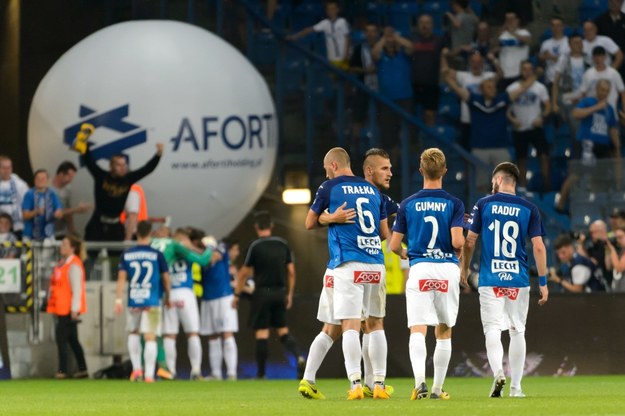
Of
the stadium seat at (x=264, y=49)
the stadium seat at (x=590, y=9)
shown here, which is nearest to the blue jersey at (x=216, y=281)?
the stadium seat at (x=264, y=49)

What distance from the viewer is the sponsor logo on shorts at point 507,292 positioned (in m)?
13.0

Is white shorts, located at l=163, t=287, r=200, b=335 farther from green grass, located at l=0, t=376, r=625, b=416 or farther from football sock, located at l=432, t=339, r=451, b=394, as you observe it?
football sock, located at l=432, t=339, r=451, b=394

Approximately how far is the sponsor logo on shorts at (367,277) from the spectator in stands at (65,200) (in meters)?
9.17

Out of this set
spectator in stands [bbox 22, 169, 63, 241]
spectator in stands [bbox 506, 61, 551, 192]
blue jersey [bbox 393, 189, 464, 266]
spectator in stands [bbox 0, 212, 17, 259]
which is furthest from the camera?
spectator in stands [bbox 506, 61, 551, 192]

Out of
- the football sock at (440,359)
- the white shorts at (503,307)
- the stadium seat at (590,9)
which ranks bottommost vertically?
the football sock at (440,359)

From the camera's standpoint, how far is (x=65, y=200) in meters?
21.8

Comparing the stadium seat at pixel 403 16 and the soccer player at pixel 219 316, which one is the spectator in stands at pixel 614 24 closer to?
the stadium seat at pixel 403 16

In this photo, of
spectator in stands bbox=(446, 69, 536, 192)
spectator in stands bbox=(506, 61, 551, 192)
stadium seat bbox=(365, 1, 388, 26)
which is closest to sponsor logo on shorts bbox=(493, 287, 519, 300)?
spectator in stands bbox=(446, 69, 536, 192)

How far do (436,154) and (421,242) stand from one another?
2.37 feet

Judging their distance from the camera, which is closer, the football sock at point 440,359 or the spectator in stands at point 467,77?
the football sock at point 440,359

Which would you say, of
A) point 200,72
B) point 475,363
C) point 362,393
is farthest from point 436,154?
point 200,72

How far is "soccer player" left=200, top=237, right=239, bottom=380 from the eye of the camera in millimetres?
19844

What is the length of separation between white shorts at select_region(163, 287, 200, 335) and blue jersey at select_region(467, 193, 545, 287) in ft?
23.9

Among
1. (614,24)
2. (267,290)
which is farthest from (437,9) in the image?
(267,290)
